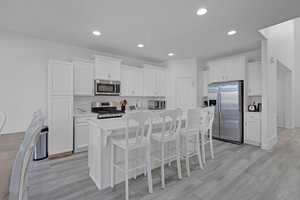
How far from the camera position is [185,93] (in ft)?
16.9

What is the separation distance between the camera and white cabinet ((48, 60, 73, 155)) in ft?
9.89

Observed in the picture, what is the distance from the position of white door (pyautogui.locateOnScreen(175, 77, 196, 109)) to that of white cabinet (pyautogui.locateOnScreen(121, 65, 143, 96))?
59.3 inches

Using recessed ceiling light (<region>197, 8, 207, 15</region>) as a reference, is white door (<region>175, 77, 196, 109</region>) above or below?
below

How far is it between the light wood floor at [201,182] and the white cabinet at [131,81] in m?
2.26

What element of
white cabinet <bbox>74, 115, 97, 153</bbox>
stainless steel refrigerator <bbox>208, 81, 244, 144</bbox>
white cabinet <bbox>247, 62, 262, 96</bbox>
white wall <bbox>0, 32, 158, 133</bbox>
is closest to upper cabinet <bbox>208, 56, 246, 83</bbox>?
stainless steel refrigerator <bbox>208, 81, 244, 144</bbox>

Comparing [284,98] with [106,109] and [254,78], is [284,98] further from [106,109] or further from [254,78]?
[106,109]

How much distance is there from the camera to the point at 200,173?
2.36 metres

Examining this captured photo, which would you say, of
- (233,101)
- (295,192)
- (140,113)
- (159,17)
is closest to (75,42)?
(159,17)

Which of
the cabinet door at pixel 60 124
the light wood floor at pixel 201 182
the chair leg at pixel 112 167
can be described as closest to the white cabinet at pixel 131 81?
the cabinet door at pixel 60 124

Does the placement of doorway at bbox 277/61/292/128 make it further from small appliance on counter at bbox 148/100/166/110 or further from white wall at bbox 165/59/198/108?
small appliance on counter at bbox 148/100/166/110

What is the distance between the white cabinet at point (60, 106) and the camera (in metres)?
3.01

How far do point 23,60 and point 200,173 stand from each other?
444 cm

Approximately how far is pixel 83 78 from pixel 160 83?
8.84ft

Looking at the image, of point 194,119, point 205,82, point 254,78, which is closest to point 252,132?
point 254,78
